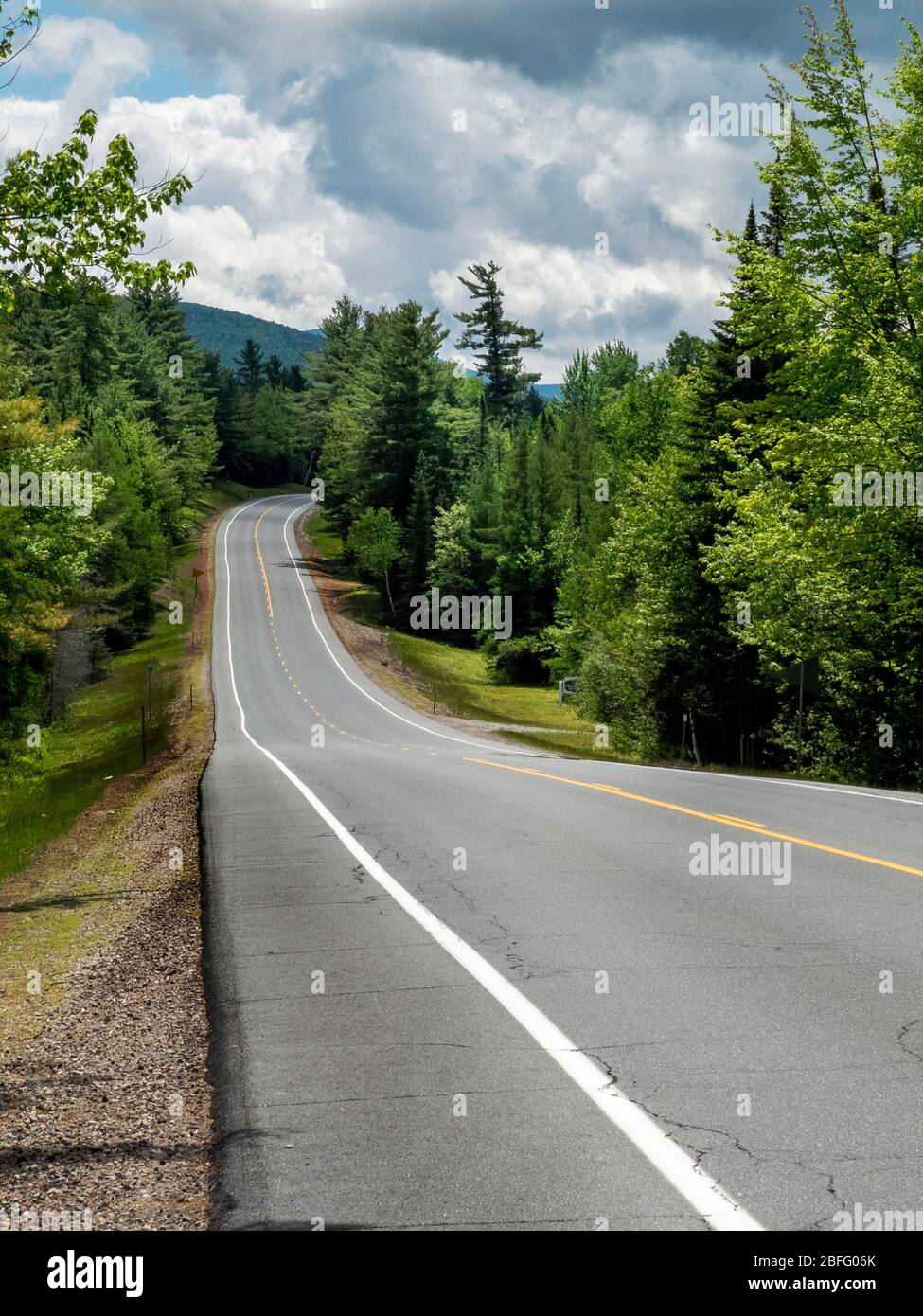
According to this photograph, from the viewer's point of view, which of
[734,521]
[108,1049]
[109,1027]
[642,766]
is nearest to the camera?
[108,1049]

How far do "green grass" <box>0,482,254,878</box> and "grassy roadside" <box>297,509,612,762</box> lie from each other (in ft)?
35.4

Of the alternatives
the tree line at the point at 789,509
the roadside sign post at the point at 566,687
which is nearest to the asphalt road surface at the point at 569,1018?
the tree line at the point at 789,509

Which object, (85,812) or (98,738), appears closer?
(85,812)

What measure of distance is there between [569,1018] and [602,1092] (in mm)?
1107

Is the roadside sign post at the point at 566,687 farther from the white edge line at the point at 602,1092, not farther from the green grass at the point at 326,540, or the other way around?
the white edge line at the point at 602,1092

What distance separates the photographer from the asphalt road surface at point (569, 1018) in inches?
175

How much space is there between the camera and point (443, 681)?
69.8m

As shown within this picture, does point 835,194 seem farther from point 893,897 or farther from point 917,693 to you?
point 893,897

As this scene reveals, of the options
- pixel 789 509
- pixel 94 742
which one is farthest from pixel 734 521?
pixel 94 742

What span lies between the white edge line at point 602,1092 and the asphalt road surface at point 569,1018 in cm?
2

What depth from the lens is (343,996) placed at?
23.6ft

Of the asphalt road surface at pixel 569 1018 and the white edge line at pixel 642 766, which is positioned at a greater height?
the asphalt road surface at pixel 569 1018

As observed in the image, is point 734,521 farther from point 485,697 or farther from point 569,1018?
point 485,697
